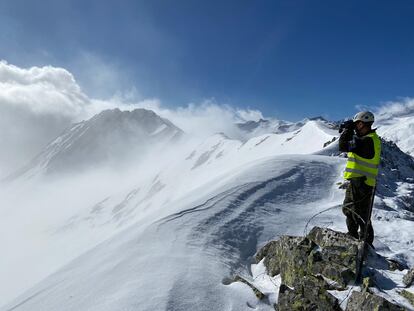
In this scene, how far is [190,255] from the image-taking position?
1006cm

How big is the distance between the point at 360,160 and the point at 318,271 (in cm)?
301

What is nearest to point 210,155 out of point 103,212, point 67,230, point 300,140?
point 103,212

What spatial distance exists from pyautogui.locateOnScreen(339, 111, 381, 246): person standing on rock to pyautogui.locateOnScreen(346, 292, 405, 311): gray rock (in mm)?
3033

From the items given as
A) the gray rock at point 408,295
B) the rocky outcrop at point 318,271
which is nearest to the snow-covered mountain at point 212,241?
the rocky outcrop at point 318,271

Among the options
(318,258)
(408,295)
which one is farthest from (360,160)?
(408,295)

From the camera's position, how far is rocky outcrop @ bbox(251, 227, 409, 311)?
691 centimetres

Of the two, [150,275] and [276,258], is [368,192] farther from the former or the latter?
[150,275]

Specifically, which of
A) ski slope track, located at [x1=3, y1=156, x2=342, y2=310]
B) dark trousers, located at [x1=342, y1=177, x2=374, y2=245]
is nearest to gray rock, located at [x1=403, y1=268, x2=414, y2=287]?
dark trousers, located at [x1=342, y1=177, x2=374, y2=245]

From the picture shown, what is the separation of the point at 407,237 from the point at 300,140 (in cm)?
3846

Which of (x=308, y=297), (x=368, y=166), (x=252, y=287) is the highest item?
(x=368, y=166)

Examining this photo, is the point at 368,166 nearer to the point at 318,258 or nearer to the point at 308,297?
the point at 318,258

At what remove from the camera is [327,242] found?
357 inches

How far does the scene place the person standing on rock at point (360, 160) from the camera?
376 inches

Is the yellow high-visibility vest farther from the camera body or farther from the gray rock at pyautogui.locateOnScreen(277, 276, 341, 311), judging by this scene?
the gray rock at pyautogui.locateOnScreen(277, 276, 341, 311)
